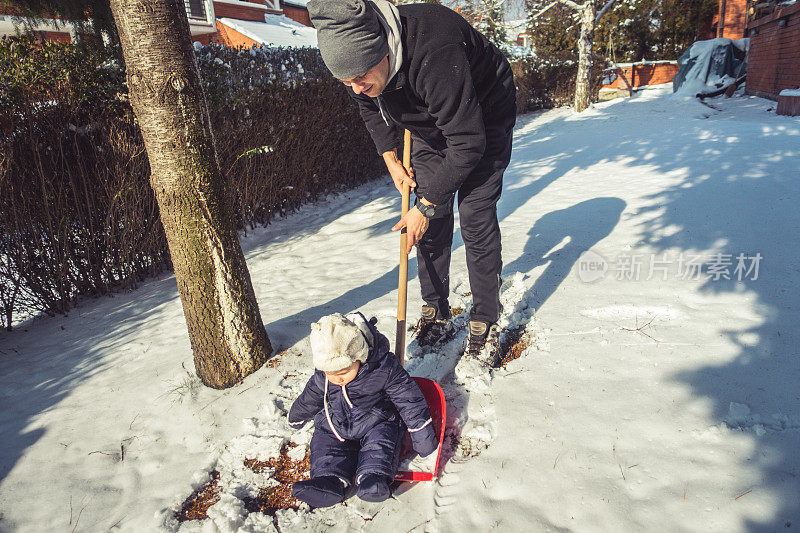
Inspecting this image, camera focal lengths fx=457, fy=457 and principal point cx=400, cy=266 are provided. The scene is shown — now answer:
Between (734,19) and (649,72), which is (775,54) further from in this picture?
(649,72)

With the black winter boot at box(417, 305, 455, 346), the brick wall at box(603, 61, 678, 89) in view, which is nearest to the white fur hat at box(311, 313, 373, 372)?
the black winter boot at box(417, 305, 455, 346)

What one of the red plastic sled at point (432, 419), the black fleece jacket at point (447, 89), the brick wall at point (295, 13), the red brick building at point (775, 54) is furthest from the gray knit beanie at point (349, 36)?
the brick wall at point (295, 13)

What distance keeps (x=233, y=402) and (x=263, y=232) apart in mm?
3400

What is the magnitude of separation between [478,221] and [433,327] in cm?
76

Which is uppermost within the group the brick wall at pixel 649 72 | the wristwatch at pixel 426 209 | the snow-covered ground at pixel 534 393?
the brick wall at pixel 649 72

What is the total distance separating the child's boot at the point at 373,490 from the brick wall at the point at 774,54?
1198cm

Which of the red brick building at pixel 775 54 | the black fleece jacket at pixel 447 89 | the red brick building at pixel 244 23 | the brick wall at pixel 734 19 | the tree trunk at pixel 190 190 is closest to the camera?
the black fleece jacket at pixel 447 89

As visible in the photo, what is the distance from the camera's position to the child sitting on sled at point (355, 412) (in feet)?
5.82

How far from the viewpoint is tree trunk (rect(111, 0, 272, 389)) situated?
206cm

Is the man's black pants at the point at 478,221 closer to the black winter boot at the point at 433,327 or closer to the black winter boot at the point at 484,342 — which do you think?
the black winter boot at the point at 484,342

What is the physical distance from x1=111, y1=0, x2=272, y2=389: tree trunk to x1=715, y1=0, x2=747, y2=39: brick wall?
21.8 meters

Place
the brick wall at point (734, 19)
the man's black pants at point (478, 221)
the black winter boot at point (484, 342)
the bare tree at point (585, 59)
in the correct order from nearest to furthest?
1. the man's black pants at point (478, 221)
2. the black winter boot at point (484, 342)
3. the bare tree at point (585, 59)
4. the brick wall at point (734, 19)

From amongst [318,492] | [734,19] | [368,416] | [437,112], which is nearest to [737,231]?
[437,112]

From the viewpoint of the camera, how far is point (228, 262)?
2396mm
